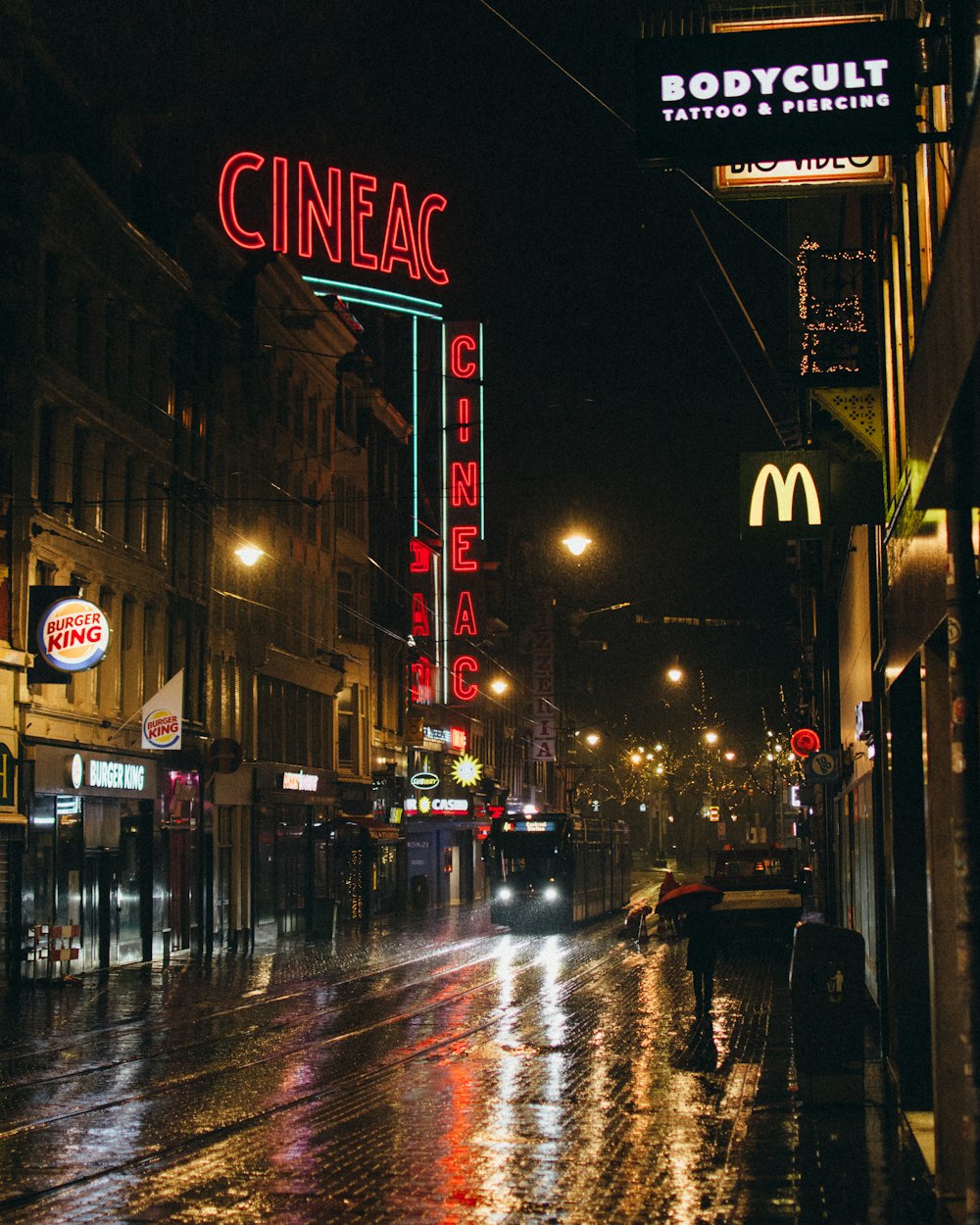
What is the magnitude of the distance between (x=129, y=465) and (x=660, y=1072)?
22611 millimetres

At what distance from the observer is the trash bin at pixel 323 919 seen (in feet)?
138

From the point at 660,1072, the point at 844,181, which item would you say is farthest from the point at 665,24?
the point at 660,1072

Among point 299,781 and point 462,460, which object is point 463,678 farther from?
point 299,781

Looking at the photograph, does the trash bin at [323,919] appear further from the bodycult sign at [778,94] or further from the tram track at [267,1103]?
the bodycult sign at [778,94]

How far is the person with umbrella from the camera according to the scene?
21406mm

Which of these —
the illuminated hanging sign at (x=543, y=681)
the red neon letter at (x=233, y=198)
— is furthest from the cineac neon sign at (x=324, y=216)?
the illuminated hanging sign at (x=543, y=681)

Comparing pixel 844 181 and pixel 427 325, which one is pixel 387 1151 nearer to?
pixel 844 181

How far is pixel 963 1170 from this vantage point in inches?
384

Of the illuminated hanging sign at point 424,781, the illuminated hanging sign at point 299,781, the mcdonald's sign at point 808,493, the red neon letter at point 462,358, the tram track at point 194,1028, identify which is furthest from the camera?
the red neon letter at point 462,358

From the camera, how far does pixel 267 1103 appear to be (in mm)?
14734

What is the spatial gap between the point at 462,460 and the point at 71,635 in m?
30.8

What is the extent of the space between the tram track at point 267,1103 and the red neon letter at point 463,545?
33.5m

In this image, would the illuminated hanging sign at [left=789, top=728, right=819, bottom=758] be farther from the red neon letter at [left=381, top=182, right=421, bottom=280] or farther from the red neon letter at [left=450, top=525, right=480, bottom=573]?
the red neon letter at [left=381, top=182, right=421, bottom=280]

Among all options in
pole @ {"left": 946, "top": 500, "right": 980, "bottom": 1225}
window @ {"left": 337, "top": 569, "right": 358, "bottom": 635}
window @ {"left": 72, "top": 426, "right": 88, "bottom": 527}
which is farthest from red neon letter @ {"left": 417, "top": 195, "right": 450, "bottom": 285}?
pole @ {"left": 946, "top": 500, "right": 980, "bottom": 1225}
